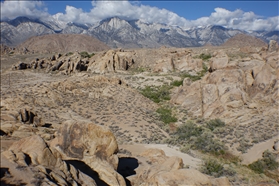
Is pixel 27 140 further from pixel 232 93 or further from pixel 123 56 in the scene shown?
pixel 123 56

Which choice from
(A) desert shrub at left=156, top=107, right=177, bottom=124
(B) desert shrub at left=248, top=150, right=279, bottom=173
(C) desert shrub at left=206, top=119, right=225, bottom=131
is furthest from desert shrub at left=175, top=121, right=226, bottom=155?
(B) desert shrub at left=248, top=150, right=279, bottom=173

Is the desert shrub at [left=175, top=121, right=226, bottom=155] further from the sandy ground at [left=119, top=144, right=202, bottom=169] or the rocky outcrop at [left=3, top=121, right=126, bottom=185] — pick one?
the rocky outcrop at [left=3, top=121, right=126, bottom=185]

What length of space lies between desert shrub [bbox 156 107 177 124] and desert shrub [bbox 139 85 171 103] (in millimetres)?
3229

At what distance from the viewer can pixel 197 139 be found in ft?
55.7

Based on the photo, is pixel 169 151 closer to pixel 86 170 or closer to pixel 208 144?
pixel 208 144

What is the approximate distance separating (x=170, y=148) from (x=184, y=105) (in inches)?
357

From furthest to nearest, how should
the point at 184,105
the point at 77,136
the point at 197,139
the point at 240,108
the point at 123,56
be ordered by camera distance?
the point at 123,56, the point at 184,105, the point at 240,108, the point at 197,139, the point at 77,136

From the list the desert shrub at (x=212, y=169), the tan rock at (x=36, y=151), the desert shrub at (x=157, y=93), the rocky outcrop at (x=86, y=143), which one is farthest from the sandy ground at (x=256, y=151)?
the desert shrub at (x=157, y=93)

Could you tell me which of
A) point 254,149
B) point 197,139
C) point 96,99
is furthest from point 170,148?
point 96,99

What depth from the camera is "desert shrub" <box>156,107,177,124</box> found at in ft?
70.5

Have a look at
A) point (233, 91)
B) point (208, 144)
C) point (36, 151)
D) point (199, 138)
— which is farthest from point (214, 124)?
point (36, 151)

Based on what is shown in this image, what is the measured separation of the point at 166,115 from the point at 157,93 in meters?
7.28

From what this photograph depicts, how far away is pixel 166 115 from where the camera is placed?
2270 centimetres

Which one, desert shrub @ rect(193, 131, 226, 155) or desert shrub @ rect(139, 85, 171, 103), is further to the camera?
desert shrub @ rect(139, 85, 171, 103)
